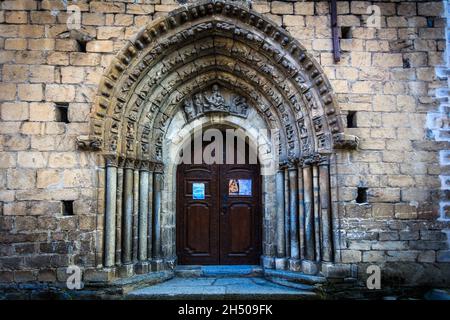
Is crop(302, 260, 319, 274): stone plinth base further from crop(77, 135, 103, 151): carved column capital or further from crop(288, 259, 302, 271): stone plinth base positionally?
crop(77, 135, 103, 151): carved column capital

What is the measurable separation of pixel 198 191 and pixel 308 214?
6.24ft

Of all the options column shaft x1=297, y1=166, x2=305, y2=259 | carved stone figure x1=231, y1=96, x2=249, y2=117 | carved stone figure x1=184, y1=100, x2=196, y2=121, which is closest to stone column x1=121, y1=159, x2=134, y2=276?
carved stone figure x1=184, y1=100, x2=196, y2=121

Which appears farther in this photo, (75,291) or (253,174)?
(253,174)

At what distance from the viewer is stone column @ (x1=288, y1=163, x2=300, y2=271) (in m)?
5.51

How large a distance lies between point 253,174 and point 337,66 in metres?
2.18

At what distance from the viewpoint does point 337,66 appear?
5461 millimetres

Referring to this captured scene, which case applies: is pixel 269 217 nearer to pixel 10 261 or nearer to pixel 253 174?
pixel 253 174

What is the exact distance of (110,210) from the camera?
5160mm

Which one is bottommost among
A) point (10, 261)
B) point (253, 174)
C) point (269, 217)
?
point (10, 261)

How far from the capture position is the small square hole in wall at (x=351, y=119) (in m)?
5.40

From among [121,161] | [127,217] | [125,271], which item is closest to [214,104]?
[121,161]

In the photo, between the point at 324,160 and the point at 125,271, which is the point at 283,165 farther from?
the point at 125,271

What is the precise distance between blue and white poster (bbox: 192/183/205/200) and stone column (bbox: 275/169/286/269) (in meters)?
1.26

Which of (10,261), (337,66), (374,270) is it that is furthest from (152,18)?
(374,270)
